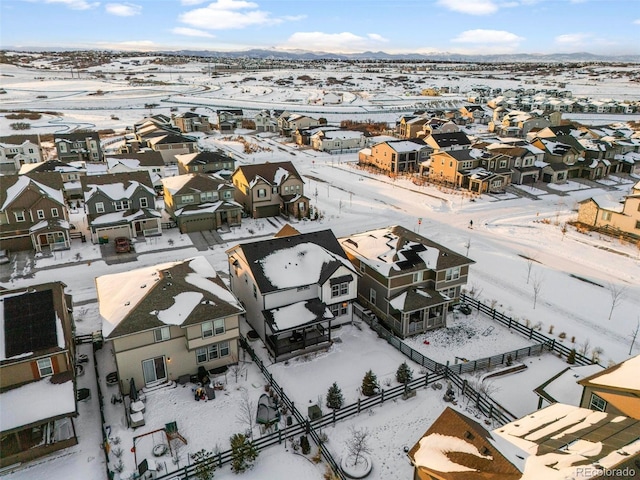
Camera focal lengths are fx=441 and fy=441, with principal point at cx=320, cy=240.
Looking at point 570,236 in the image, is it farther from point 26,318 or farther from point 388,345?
point 26,318

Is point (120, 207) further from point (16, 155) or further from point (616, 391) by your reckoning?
point (616, 391)

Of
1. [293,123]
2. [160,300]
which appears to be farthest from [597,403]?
[293,123]

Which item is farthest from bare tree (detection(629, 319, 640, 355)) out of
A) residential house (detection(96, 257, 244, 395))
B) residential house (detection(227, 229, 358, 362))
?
residential house (detection(96, 257, 244, 395))

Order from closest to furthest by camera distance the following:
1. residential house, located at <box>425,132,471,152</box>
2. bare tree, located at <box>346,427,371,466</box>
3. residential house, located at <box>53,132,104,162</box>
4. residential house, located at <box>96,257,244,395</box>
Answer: bare tree, located at <box>346,427,371,466</box>, residential house, located at <box>96,257,244,395</box>, residential house, located at <box>53,132,104,162</box>, residential house, located at <box>425,132,471,152</box>

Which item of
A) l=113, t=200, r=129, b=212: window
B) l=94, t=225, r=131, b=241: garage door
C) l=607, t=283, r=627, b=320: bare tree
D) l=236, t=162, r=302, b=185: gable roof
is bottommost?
l=607, t=283, r=627, b=320: bare tree

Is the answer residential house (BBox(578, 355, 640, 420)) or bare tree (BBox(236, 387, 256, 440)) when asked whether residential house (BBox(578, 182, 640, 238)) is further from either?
bare tree (BBox(236, 387, 256, 440))

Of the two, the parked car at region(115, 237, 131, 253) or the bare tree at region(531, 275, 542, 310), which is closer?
the bare tree at region(531, 275, 542, 310)
